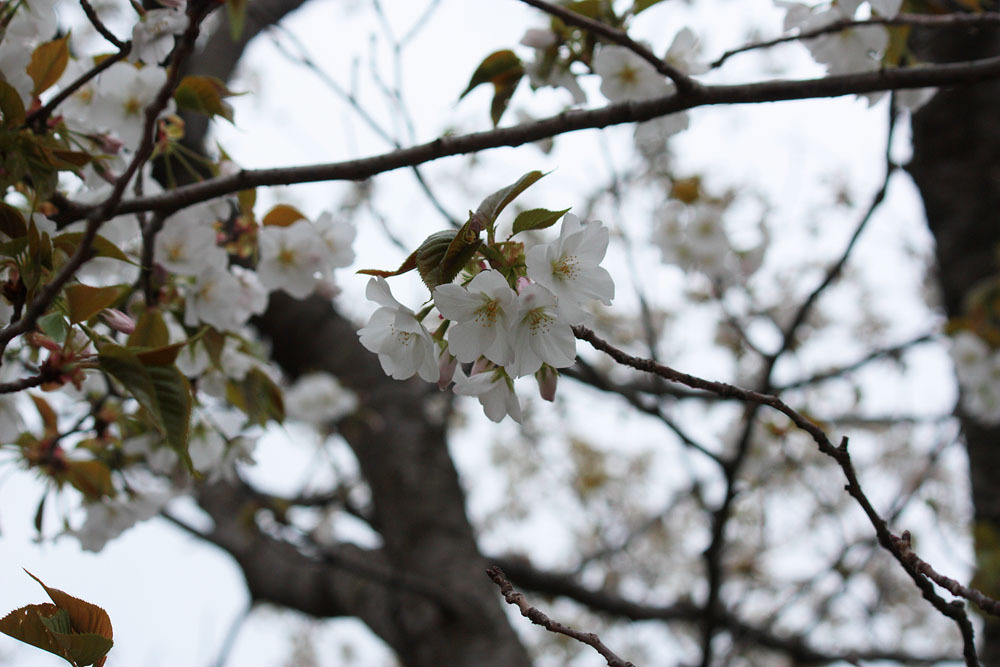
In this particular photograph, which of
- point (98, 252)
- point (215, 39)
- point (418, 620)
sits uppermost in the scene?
point (215, 39)

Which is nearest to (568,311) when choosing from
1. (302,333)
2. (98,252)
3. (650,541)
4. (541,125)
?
(541,125)

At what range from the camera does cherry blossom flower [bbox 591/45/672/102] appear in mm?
1207

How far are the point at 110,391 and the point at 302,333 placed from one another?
2.08 m

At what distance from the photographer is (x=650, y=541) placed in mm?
6027

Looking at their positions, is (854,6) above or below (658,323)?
below

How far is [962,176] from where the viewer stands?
2.76m

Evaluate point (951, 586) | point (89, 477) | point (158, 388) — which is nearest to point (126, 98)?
point (89, 477)

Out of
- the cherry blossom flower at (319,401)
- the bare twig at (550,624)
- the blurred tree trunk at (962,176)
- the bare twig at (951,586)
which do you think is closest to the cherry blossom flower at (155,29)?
the bare twig at (550,624)

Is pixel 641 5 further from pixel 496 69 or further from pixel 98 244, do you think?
pixel 98 244

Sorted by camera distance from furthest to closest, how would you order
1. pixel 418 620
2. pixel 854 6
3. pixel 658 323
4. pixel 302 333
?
pixel 658 323 → pixel 302 333 → pixel 418 620 → pixel 854 6

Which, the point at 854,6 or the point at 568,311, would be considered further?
the point at 854,6

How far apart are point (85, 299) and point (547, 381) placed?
18.4 inches

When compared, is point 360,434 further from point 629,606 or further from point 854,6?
point 854,6

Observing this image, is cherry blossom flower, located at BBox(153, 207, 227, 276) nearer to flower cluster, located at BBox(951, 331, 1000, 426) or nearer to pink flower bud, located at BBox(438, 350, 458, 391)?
pink flower bud, located at BBox(438, 350, 458, 391)
